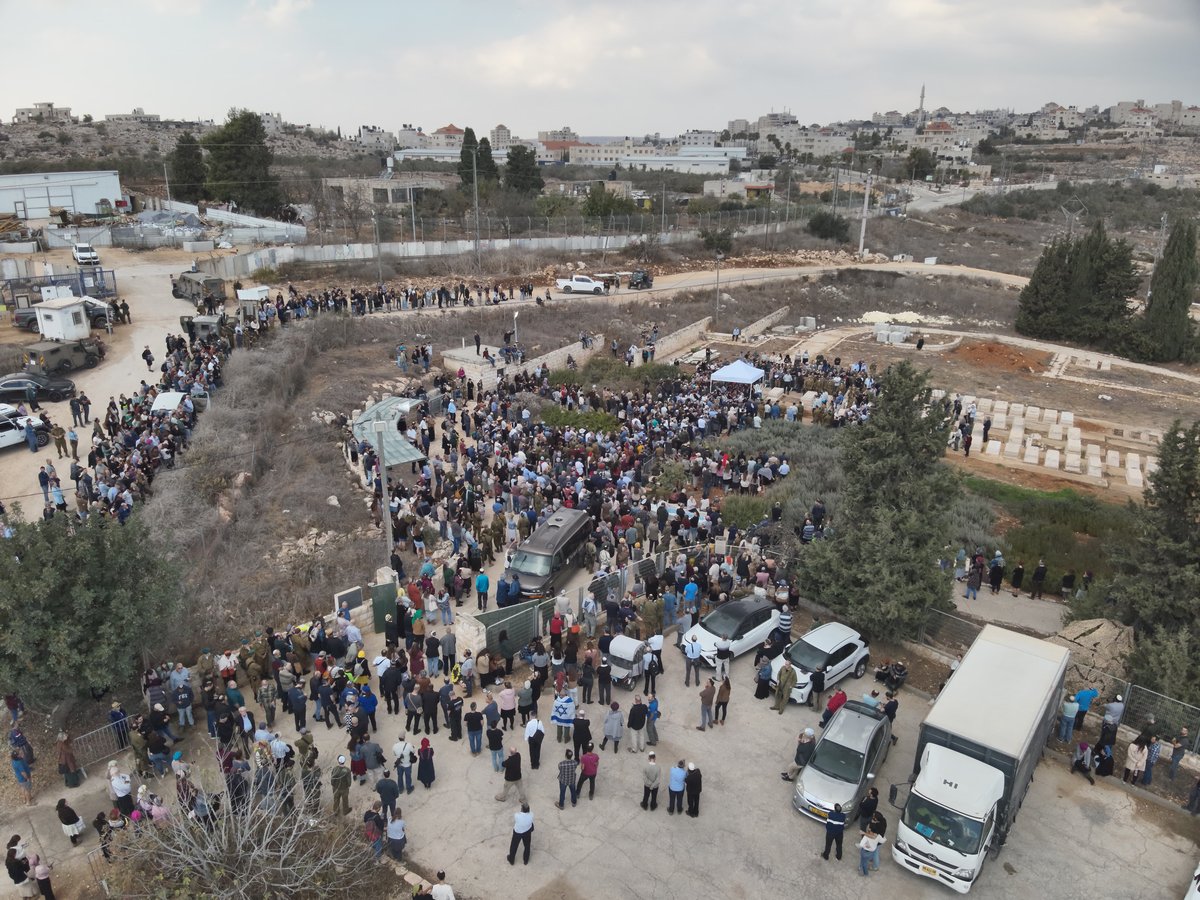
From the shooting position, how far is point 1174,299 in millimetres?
41906

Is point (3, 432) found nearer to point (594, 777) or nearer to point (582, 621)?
point (582, 621)

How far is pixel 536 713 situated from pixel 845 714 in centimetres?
472

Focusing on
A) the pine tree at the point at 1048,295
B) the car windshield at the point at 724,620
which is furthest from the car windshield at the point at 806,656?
the pine tree at the point at 1048,295

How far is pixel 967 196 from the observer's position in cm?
11675

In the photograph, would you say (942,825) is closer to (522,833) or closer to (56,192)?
(522,833)

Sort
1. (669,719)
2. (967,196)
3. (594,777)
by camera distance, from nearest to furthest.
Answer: (594,777) < (669,719) < (967,196)

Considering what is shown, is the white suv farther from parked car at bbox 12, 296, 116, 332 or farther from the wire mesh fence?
the wire mesh fence

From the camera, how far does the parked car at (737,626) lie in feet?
48.8

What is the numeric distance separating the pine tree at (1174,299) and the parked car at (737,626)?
123ft

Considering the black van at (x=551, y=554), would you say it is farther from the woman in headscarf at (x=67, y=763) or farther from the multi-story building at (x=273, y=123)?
the multi-story building at (x=273, y=123)

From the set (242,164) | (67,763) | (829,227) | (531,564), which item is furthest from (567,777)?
(829,227)

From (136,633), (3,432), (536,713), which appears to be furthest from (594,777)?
(3,432)

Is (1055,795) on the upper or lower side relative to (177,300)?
lower

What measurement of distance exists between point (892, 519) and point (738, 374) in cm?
1568
